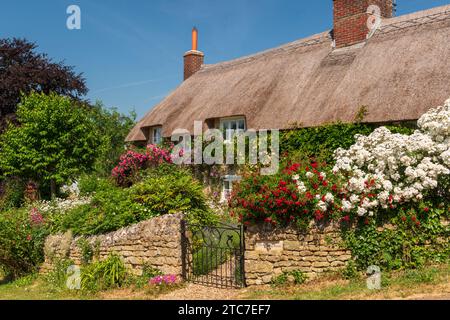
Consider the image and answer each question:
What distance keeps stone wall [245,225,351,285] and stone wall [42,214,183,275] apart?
1.52 m

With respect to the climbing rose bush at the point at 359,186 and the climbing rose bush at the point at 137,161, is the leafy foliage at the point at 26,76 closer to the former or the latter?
the climbing rose bush at the point at 137,161

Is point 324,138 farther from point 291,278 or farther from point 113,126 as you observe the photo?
point 113,126

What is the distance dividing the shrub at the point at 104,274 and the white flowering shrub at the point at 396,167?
15.1 ft

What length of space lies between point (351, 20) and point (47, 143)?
12.1 metres

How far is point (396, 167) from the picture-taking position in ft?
27.5

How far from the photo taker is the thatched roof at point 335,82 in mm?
11748

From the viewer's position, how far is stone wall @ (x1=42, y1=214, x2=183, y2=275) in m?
8.82

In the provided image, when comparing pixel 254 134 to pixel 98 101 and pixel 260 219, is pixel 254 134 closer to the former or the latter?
pixel 260 219

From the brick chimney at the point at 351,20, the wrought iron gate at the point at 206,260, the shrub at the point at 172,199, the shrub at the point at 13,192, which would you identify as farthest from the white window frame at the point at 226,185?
the shrub at the point at 13,192

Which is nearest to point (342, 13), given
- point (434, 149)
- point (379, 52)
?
point (379, 52)

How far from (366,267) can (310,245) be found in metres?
1.02

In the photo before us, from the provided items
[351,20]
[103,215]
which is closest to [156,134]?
[351,20]
